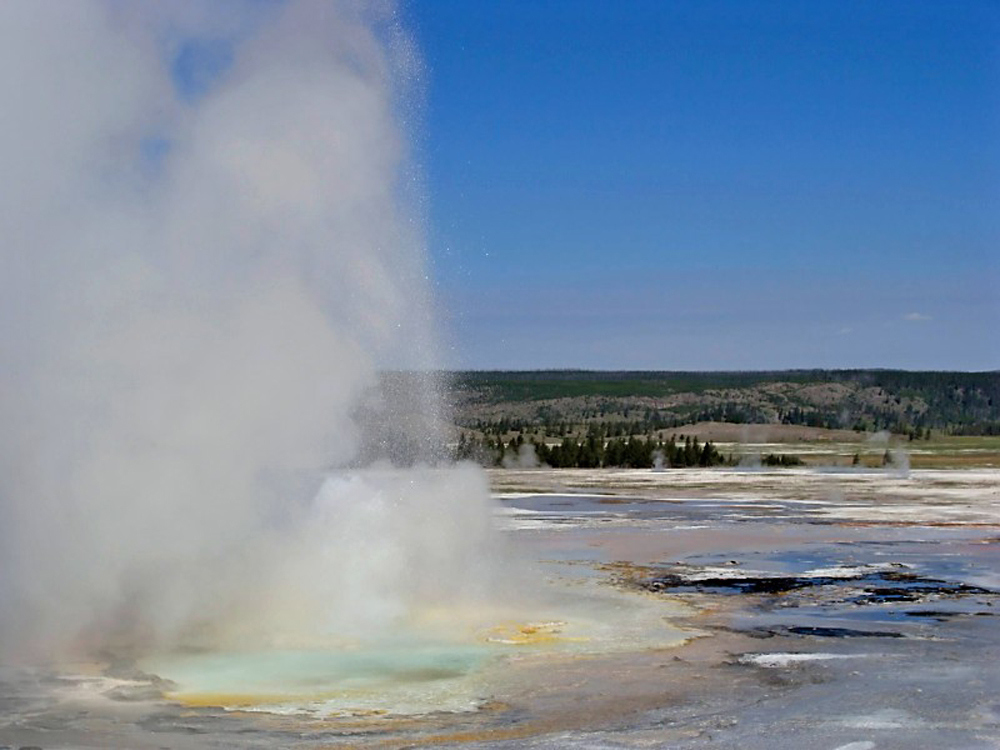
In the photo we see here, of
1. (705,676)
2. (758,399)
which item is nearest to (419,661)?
(705,676)

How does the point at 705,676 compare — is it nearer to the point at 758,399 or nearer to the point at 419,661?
the point at 419,661

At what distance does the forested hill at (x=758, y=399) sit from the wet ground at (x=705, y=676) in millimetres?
80127

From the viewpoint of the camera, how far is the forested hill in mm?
105750

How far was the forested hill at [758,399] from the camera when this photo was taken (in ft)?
347

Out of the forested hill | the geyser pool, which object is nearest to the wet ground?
the geyser pool

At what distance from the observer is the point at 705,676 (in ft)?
31.9

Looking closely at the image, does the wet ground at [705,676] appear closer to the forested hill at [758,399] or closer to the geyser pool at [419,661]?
the geyser pool at [419,661]

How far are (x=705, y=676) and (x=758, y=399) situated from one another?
11088 centimetres

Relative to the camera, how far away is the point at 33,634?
10.6 m

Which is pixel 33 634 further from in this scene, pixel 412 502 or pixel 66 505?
pixel 412 502

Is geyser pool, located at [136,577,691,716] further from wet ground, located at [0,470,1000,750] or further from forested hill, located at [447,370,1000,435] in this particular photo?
forested hill, located at [447,370,1000,435]

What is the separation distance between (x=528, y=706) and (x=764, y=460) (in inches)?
1737

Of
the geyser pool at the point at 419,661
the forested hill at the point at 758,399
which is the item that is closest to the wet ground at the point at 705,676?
the geyser pool at the point at 419,661

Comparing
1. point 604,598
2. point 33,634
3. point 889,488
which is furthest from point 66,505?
point 889,488
